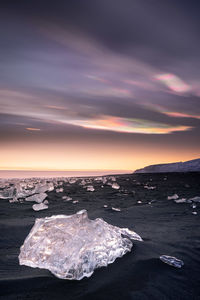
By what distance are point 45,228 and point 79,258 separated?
480 millimetres

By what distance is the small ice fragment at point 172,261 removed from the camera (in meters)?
1.97

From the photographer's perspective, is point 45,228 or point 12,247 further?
point 12,247

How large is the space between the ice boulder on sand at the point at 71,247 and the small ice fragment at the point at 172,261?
36 cm

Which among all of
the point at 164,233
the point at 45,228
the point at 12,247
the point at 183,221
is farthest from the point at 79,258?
the point at 183,221

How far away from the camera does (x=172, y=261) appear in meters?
2.02

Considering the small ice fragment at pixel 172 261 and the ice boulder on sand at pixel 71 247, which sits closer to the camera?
the ice boulder on sand at pixel 71 247

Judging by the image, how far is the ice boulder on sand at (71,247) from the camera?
5.74 feet

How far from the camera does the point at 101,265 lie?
187 centimetres

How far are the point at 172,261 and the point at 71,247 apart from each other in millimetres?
970

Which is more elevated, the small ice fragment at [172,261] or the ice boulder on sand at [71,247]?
the ice boulder on sand at [71,247]

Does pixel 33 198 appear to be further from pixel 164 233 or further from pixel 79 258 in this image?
pixel 79 258

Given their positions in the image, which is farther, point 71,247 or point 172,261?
point 172,261

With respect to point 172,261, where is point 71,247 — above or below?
above

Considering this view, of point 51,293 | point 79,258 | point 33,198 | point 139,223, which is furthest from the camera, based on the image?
point 33,198
